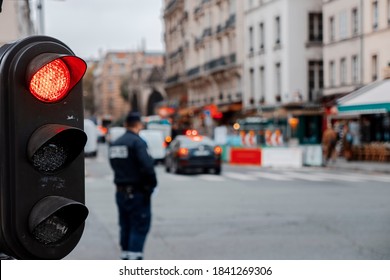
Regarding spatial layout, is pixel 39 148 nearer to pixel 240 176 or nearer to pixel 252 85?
pixel 252 85

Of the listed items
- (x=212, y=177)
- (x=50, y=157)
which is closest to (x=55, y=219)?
(x=50, y=157)

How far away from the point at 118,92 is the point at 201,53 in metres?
0.89

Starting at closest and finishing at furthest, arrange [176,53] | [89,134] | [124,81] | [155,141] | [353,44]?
[353,44]
[176,53]
[124,81]
[89,134]
[155,141]

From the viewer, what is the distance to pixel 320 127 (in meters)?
4.25

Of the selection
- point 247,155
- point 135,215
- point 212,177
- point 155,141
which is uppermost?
point 155,141

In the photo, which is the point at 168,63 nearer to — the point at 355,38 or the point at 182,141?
the point at 355,38

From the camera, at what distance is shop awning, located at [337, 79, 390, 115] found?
11.8ft

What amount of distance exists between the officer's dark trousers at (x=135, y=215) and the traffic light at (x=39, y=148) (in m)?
5.25

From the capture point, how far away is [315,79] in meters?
4.02

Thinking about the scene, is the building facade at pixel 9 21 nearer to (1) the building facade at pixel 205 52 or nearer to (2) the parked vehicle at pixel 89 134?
(2) the parked vehicle at pixel 89 134

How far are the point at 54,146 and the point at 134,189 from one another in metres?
5.37
